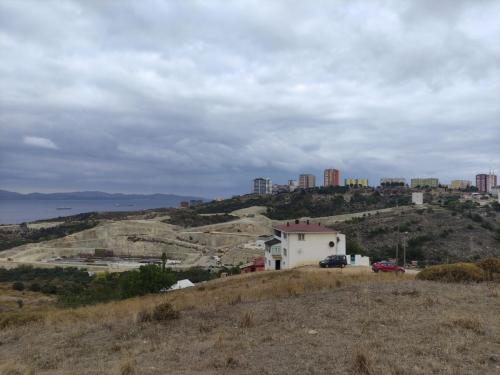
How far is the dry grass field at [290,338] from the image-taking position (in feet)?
30.1

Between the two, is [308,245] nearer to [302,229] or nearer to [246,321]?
[302,229]

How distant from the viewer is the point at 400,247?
78.1 meters

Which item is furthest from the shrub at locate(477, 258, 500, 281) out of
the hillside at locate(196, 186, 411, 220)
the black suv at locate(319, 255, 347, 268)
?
the hillside at locate(196, 186, 411, 220)

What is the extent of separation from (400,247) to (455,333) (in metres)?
71.0

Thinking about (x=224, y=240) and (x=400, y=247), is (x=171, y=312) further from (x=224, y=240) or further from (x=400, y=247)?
(x=224, y=240)

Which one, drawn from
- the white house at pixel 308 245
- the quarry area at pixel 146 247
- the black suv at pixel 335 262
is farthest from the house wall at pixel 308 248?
the quarry area at pixel 146 247

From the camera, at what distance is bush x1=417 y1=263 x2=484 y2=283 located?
22.9 m

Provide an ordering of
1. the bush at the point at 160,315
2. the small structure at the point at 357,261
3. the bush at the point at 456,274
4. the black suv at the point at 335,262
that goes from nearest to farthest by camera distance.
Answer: the bush at the point at 160,315 < the bush at the point at 456,274 < the black suv at the point at 335,262 < the small structure at the point at 357,261

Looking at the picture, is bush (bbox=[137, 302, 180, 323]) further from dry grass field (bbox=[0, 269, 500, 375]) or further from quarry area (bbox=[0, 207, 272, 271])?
quarry area (bbox=[0, 207, 272, 271])

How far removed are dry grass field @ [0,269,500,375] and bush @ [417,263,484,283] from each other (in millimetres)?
4660

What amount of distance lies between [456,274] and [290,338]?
52.0ft

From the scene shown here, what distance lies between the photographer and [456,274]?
2322 centimetres

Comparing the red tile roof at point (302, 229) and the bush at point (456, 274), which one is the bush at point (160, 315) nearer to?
the bush at point (456, 274)

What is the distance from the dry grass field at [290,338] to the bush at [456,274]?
4660 millimetres
